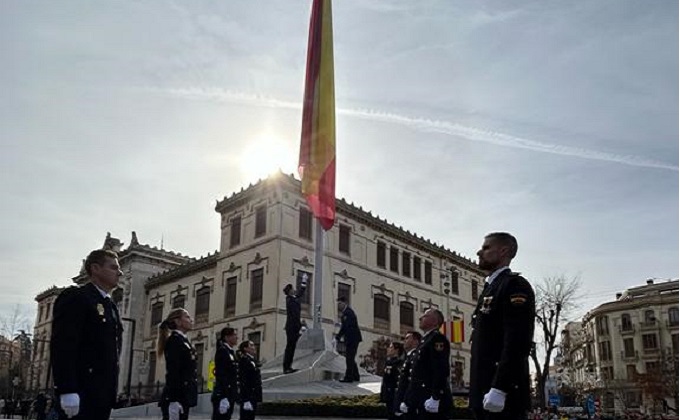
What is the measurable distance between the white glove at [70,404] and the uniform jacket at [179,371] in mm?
3092

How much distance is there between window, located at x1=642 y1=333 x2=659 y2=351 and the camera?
6925 centimetres

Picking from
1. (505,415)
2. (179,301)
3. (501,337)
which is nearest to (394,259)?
(179,301)

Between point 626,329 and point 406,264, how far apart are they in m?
40.8

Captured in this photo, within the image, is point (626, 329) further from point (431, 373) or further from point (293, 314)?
point (431, 373)

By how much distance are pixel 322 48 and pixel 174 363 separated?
44.5 feet

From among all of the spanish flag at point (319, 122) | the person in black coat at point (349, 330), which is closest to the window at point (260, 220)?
the spanish flag at point (319, 122)

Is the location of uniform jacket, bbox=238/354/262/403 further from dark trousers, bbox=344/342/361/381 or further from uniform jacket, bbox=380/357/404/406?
dark trousers, bbox=344/342/361/381

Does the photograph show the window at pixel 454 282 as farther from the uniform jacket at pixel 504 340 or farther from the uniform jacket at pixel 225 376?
the uniform jacket at pixel 504 340

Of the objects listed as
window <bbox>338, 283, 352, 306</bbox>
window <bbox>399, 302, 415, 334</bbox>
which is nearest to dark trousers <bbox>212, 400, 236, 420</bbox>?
window <bbox>338, 283, 352, 306</bbox>

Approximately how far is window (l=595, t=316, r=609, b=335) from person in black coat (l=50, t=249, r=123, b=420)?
78.0 m

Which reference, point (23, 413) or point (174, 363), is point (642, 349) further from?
point (174, 363)

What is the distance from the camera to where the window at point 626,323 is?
236ft

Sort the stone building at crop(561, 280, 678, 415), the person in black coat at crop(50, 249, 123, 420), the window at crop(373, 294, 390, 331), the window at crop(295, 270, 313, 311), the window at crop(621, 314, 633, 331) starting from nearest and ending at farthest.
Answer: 1. the person in black coat at crop(50, 249, 123, 420)
2. the window at crop(295, 270, 313, 311)
3. the window at crop(373, 294, 390, 331)
4. the stone building at crop(561, 280, 678, 415)
5. the window at crop(621, 314, 633, 331)

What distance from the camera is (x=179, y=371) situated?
7652 millimetres
